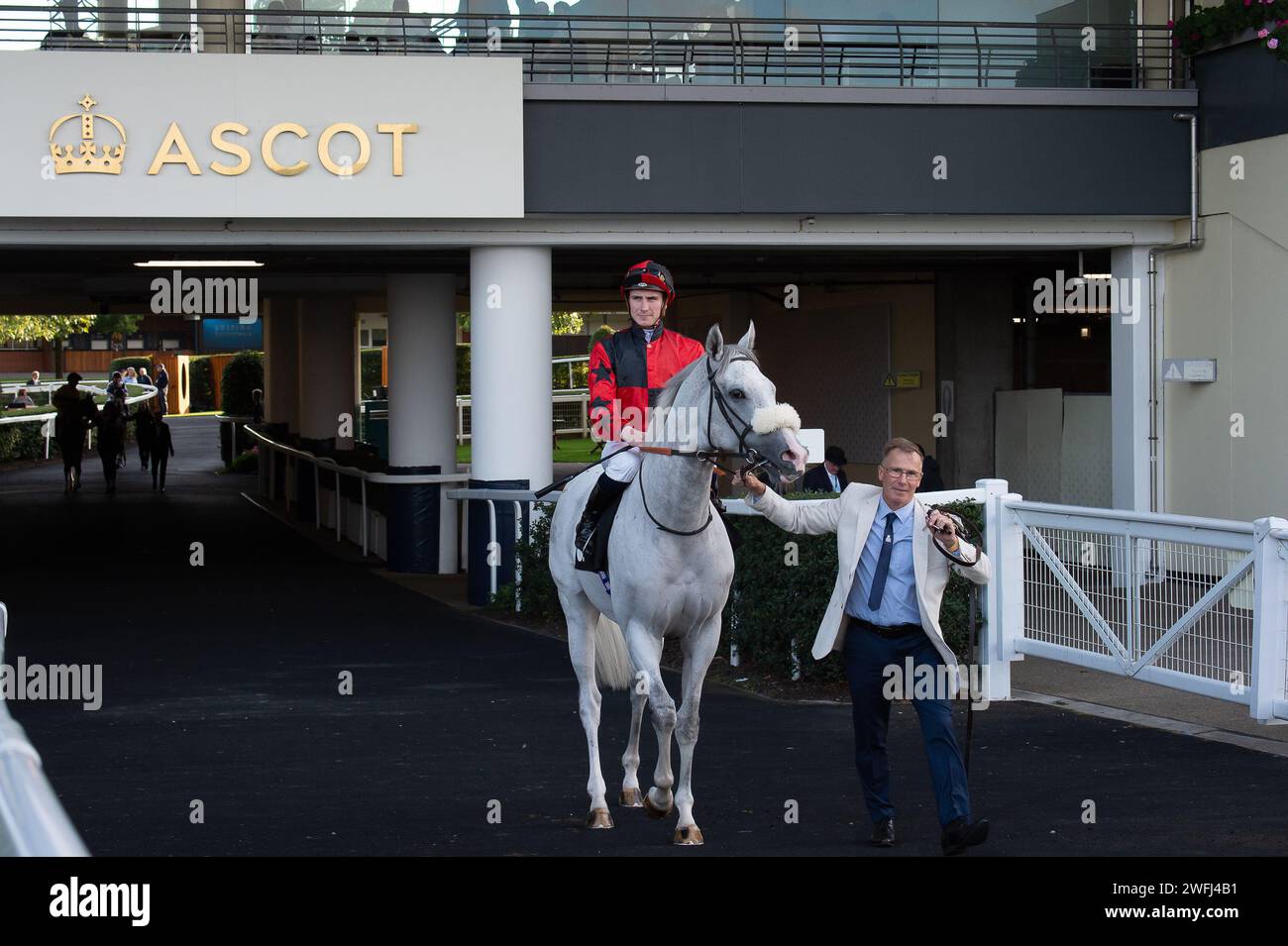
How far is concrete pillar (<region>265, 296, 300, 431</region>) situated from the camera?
3080 centimetres

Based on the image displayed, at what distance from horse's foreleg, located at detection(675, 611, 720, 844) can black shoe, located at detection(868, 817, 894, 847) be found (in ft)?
2.47

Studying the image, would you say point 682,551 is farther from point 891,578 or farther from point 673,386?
point 891,578

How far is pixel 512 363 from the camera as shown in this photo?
623 inches

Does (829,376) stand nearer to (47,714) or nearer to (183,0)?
(183,0)

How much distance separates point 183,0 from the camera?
16.3m

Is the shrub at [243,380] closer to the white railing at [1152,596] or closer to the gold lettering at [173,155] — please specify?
the gold lettering at [173,155]

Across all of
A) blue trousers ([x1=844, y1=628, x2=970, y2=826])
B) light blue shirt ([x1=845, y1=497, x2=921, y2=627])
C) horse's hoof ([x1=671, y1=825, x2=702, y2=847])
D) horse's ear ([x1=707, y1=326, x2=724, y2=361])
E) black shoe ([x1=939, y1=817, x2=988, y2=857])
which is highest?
horse's ear ([x1=707, y1=326, x2=724, y2=361])

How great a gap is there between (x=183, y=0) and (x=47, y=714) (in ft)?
28.4

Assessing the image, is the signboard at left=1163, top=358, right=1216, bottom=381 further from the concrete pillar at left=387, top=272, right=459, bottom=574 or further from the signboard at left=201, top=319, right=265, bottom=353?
the signboard at left=201, top=319, right=265, bottom=353

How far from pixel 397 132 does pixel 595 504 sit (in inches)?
318

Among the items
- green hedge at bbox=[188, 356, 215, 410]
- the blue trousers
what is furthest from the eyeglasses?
green hedge at bbox=[188, 356, 215, 410]

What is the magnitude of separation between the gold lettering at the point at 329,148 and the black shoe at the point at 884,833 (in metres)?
9.52

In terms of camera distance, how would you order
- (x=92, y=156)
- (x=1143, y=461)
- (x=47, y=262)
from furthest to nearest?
(x=47, y=262), (x=1143, y=461), (x=92, y=156)
